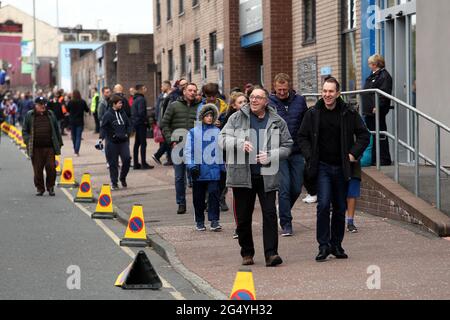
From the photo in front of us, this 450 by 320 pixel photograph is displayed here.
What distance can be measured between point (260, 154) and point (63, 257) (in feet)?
8.81

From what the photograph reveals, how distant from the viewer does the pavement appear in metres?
8.91

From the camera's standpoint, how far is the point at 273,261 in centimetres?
1035

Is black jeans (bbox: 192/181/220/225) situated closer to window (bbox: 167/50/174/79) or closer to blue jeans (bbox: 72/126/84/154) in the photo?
blue jeans (bbox: 72/126/84/154)

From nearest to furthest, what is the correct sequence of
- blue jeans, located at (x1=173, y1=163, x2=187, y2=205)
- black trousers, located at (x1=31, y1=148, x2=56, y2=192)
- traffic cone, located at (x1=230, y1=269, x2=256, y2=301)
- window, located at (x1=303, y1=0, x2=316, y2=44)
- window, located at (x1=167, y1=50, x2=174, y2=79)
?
traffic cone, located at (x1=230, y1=269, x2=256, y2=301) < blue jeans, located at (x1=173, y1=163, x2=187, y2=205) < black trousers, located at (x1=31, y1=148, x2=56, y2=192) < window, located at (x1=303, y1=0, x2=316, y2=44) < window, located at (x1=167, y1=50, x2=174, y2=79)

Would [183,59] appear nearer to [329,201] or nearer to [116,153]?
[116,153]

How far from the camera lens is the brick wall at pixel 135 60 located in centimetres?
5066

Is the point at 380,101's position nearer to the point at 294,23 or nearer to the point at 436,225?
the point at 436,225

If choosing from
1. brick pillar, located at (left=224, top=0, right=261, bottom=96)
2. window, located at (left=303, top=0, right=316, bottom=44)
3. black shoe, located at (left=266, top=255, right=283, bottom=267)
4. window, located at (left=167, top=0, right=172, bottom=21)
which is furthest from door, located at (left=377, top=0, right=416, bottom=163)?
window, located at (left=167, top=0, right=172, bottom=21)

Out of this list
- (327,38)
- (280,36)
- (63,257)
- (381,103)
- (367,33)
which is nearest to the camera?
(63,257)

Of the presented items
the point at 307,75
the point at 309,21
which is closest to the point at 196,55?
the point at 309,21

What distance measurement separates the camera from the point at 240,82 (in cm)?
2886

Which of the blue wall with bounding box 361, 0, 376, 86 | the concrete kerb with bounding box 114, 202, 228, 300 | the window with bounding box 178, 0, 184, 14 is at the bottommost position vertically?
the concrete kerb with bounding box 114, 202, 228, 300

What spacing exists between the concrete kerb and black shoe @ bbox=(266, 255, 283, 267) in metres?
0.77

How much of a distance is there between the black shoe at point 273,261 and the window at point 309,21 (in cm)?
1279
